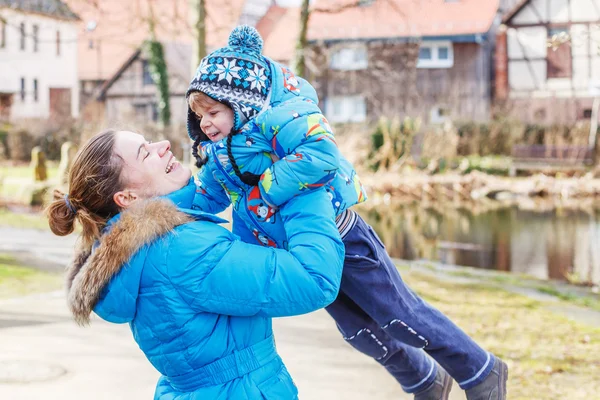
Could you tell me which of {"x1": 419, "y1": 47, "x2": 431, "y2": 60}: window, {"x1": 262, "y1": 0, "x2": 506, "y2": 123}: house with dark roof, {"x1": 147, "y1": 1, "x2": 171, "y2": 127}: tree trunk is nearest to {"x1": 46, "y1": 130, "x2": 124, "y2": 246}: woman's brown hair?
{"x1": 147, "y1": 1, "x2": 171, "y2": 127}: tree trunk

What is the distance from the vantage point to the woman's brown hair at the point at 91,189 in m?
2.56

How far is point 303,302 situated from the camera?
2377mm

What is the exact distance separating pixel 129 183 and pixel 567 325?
4.56 m

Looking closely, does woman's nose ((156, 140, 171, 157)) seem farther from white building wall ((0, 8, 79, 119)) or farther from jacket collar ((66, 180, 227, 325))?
white building wall ((0, 8, 79, 119))

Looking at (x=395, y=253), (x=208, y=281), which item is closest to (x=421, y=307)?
(x=208, y=281)

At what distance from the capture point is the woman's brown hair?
8.39 ft

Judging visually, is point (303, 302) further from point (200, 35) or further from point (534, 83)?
point (534, 83)

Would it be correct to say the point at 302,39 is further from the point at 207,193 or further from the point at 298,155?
the point at 298,155

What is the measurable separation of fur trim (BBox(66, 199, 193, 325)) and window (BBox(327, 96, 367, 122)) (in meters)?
34.7

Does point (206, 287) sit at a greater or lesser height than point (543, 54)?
lesser

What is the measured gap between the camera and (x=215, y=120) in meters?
2.76

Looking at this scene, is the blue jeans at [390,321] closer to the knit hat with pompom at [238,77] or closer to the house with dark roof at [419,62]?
the knit hat with pompom at [238,77]

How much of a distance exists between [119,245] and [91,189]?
25 cm

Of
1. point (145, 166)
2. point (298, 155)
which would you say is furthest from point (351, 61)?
point (298, 155)
